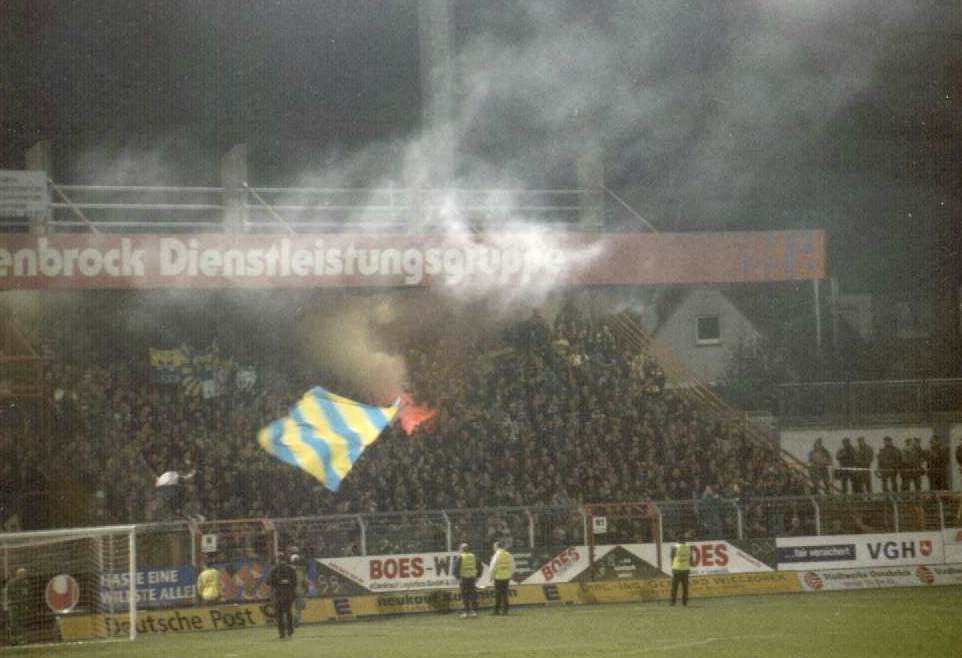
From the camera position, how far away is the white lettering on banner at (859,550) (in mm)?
27359

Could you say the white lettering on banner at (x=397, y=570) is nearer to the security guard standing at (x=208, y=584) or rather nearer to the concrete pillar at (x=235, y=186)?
the security guard standing at (x=208, y=584)

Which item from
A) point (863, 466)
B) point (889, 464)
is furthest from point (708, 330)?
point (889, 464)

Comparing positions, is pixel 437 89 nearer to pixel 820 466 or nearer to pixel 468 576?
pixel 468 576

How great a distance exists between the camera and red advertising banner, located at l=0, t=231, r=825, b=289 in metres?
27.1

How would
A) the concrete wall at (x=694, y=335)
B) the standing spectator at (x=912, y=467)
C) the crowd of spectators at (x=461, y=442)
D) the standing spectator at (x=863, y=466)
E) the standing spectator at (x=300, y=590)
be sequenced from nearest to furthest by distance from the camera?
the standing spectator at (x=300, y=590) → the crowd of spectators at (x=461, y=442) → the standing spectator at (x=863, y=466) → the standing spectator at (x=912, y=467) → the concrete wall at (x=694, y=335)

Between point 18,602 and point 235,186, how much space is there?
11070 mm

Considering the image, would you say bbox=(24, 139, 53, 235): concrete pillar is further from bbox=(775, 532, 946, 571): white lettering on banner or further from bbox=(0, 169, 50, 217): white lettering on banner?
bbox=(775, 532, 946, 571): white lettering on banner

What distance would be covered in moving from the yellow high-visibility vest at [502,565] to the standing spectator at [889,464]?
9.85m

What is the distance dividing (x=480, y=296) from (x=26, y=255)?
9.51 meters

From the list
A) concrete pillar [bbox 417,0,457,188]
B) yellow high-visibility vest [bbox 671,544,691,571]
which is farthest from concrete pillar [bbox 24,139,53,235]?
yellow high-visibility vest [bbox 671,544,691,571]

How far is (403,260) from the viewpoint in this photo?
28969 millimetres

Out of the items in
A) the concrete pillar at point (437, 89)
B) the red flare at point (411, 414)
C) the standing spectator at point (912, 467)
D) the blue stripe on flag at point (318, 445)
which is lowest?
the standing spectator at point (912, 467)

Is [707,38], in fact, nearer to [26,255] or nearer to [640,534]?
[640,534]

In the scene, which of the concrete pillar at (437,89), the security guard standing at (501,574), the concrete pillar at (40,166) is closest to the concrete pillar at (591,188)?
the concrete pillar at (437,89)
